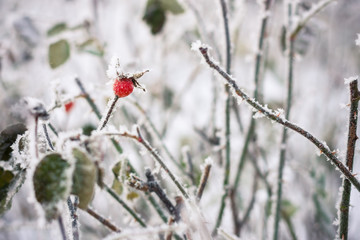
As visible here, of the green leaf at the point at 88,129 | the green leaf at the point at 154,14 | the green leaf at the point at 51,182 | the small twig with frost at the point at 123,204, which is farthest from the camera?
the green leaf at the point at 154,14

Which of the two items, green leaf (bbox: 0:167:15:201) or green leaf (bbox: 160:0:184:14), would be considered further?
green leaf (bbox: 160:0:184:14)

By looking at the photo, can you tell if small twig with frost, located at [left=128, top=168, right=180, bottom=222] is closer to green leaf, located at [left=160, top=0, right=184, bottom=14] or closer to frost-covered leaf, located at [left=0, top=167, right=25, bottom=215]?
frost-covered leaf, located at [left=0, top=167, right=25, bottom=215]

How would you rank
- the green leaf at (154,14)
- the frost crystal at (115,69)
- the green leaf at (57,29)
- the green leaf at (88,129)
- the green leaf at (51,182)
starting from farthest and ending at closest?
the green leaf at (57,29) < the green leaf at (154,14) < the green leaf at (88,129) < the frost crystal at (115,69) < the green leaf at (51,182)

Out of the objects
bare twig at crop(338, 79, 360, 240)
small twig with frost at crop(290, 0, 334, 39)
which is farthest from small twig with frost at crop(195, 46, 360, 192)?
small twig with frost at crop(290, 0, 334, 39)

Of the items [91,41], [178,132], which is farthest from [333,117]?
[91,41]

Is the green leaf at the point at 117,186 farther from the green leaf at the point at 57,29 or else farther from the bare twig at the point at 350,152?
the green leaf at the point at 57,29

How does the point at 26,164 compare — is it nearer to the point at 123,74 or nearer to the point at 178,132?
the point at 123,74

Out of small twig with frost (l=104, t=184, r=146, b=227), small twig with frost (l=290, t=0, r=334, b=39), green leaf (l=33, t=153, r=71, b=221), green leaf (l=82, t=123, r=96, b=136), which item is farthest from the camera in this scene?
green leaf (l=82, t=123, r=96, b=136)

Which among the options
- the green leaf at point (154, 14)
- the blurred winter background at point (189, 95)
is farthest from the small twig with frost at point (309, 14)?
the green leaf at point (154, 14)
